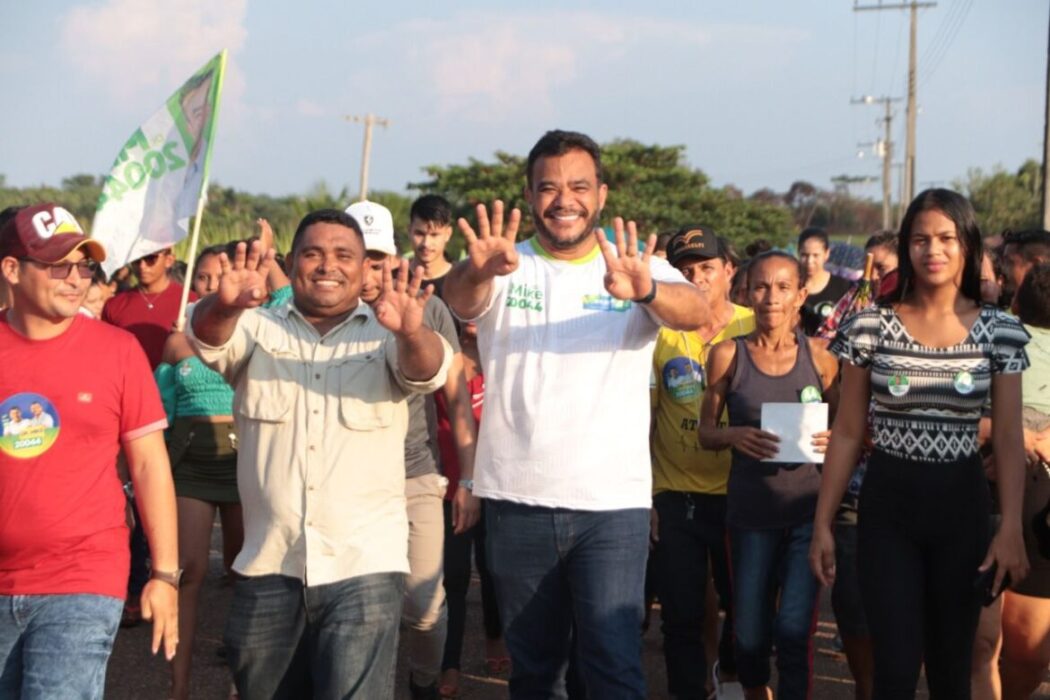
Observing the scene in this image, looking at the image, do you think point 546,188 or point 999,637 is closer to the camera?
point 546,188


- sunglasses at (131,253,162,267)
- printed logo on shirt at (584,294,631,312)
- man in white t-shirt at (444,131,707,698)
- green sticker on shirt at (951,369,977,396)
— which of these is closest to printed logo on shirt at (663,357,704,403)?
man in white t-shirt at (444,131,707,698)

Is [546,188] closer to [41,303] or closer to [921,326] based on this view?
[921,326]

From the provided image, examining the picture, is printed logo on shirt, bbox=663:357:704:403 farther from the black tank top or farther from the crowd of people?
the crowd of people

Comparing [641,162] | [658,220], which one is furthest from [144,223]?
[641,162]

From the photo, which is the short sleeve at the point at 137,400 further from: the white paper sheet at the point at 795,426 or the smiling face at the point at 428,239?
the smiling face at the point at 428,239

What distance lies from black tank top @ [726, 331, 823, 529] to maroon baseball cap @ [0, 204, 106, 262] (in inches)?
116

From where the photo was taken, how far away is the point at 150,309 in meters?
7.89

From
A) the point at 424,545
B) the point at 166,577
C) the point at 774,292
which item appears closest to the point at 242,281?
the point at 166,577

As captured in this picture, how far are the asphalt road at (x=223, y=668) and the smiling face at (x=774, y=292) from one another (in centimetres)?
218

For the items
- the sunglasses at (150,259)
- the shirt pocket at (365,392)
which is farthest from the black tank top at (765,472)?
the sunglasses at (150,259)

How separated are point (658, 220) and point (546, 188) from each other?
42031 millimetres

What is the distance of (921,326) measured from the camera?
497 cm

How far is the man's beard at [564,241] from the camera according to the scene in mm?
4918

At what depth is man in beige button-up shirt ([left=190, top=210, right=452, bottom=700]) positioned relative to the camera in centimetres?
462
